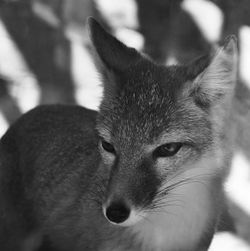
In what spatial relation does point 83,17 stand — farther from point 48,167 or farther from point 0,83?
point 48,167

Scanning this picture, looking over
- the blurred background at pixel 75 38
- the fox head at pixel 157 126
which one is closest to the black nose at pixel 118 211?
the fox head at pixel 157 126

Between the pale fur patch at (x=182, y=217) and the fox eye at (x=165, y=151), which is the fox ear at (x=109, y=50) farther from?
the pale fur patch at (x=182, y=217)

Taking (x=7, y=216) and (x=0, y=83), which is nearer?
(x=7, y=216)

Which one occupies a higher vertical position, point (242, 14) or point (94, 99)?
point (242, 14)

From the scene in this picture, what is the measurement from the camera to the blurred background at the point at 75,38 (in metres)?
4.63

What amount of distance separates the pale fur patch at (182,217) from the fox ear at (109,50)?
0.59 metres

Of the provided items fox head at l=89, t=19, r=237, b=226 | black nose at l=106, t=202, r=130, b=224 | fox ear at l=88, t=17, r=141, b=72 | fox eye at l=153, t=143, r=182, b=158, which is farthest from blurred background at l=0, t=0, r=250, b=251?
black nose at l=106, t=202, r=130, b=224

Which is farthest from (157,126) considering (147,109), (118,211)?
(118,211)

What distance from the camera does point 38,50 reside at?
4.78 meters

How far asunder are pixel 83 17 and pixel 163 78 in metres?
2.46

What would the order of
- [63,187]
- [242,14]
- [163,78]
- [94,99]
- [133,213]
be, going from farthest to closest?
[94,99] → [242,14] → [63,187] → [163,78] → [133,213]

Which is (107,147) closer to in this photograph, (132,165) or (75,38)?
(132,165)

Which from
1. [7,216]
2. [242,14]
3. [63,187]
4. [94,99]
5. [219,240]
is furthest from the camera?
[94,99]

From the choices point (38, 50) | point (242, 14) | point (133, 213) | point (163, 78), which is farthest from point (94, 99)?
point (133, 213)
